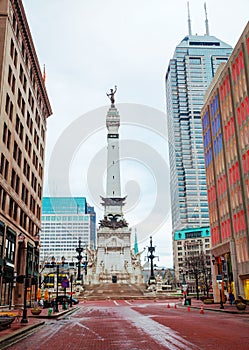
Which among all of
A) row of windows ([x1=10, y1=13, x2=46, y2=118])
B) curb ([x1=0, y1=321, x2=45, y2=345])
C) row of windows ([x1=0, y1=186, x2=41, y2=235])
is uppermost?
row of windows ([x1=10, y1=13, x2=46, y2=118])

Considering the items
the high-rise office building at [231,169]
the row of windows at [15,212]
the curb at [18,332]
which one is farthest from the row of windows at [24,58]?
the curb at [18,332]

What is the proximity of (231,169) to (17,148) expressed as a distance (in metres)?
26.4

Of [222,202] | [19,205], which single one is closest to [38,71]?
[19,205]

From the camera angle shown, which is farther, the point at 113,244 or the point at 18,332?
the point at 113,244

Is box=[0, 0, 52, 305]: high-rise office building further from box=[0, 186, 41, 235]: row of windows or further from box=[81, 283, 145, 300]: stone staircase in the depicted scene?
box=[81, 283, 145, 300]: stone staircase

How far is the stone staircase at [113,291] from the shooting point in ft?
253

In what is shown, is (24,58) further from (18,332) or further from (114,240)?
(114,240)

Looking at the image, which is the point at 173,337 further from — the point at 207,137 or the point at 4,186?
the point at 207,137

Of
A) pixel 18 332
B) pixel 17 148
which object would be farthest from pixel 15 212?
pixel 18 332

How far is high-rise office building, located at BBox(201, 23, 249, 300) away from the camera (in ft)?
148

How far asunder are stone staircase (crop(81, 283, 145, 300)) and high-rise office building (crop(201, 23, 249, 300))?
27.5 metres

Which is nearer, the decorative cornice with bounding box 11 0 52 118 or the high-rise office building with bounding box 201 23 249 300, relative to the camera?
the decorative cornice with bounding box 11 0 52 118

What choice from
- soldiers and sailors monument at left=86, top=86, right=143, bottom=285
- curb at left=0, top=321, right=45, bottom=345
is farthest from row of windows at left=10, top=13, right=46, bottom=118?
soldiers and sailors monument at left=86, top=86, right=143, bottom=285

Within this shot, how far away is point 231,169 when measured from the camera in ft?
162
